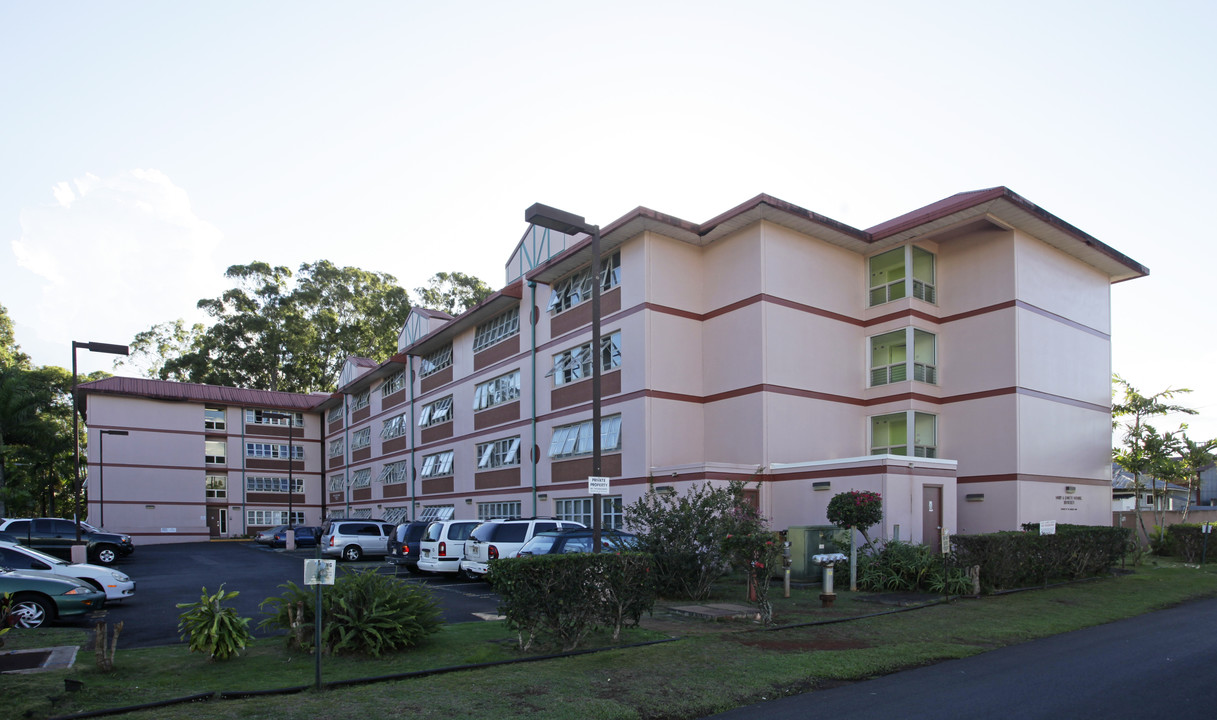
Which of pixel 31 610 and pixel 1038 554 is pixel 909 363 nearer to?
pixel 1038 554

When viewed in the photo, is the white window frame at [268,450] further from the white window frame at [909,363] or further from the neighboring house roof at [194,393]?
the white window frame at [909,363]

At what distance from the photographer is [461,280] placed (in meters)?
70.5

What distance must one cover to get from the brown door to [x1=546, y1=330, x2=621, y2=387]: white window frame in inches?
1412

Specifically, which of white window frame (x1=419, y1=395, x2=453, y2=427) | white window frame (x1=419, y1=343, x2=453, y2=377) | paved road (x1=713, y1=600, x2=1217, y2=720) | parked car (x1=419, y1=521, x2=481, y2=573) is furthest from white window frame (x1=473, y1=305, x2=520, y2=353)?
paved road (x1=713, y1=600, x2=1217, y2=720)

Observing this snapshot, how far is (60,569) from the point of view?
1529 centimetres

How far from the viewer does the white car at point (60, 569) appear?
14.7 metres

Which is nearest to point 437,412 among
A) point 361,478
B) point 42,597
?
point 361,478

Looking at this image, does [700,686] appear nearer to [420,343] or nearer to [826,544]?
[826,544]

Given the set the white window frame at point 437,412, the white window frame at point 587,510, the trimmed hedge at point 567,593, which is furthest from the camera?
the white window frame at point 437,412

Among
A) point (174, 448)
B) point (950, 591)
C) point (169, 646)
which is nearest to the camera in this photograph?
point (169, 646)

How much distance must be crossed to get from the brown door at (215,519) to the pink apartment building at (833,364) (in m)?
32.5

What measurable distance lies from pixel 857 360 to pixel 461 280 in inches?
1903

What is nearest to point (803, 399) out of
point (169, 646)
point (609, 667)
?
point (609, 667)

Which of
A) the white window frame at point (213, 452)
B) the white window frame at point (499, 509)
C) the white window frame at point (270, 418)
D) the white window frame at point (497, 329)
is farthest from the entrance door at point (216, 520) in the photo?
the white window frame at point (497, 329)
